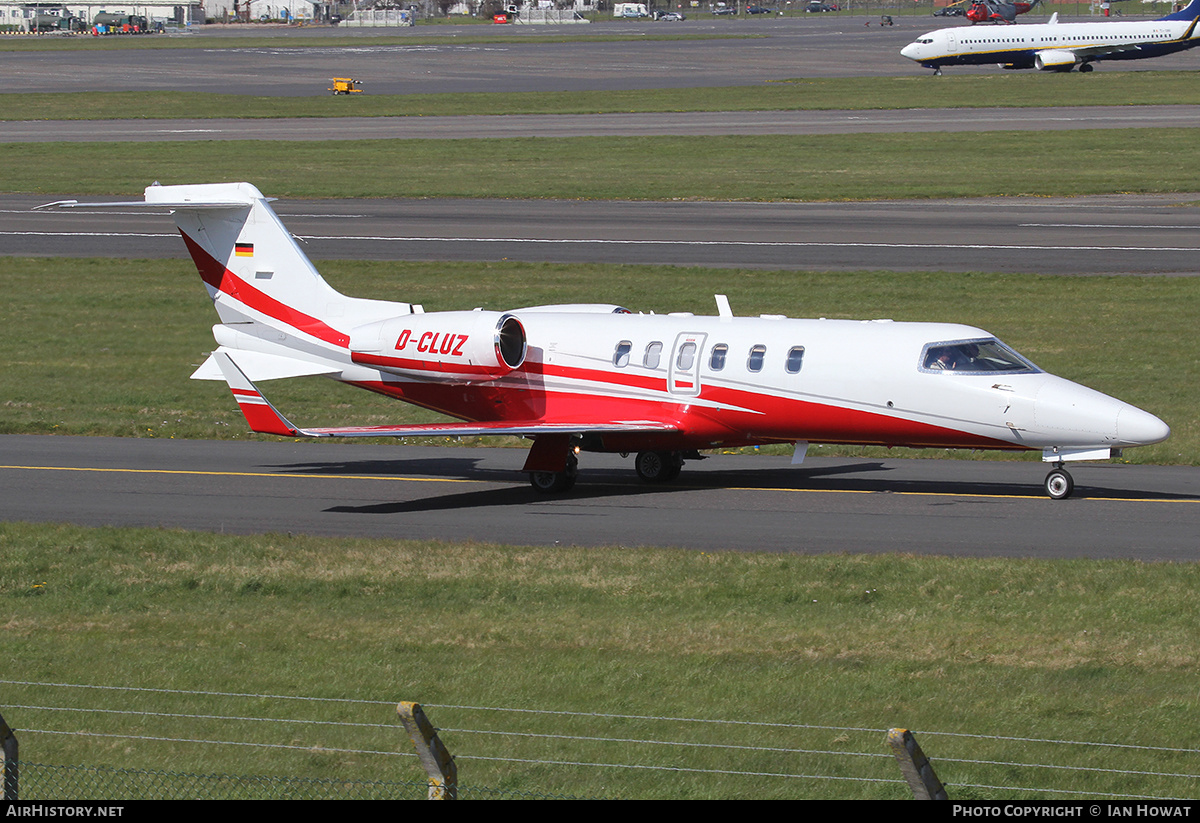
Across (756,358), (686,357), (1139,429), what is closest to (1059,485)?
(1139,429)

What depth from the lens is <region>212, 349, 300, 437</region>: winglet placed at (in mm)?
23016

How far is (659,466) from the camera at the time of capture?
25328mm

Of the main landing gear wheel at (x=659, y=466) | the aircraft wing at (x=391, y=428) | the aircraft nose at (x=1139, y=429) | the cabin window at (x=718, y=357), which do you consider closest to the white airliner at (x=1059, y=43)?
the main landing gear wheel at (x=659, y=466)

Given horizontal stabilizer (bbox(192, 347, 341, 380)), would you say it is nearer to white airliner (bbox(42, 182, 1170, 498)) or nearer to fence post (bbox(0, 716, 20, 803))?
white airliner (bbox(42, 182, 1170, 498))

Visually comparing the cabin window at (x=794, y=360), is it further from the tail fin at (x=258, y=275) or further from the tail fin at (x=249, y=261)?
the tail fin at (x=249, y=261)

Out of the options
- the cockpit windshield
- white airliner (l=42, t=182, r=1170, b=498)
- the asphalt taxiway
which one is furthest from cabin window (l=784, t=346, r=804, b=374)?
the asphalt taxiway

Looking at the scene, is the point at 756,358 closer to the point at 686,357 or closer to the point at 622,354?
the point at 686,357

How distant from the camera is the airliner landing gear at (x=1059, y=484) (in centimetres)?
2245

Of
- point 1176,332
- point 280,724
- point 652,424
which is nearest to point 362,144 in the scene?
point 1176,332

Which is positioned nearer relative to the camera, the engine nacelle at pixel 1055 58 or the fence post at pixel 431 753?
the fence post at pixel 431 753

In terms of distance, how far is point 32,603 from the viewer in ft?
58.7

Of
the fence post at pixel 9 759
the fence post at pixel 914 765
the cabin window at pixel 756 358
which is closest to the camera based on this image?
the fence post at pixel 914 765

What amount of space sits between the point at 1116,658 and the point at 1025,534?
563 centimetres

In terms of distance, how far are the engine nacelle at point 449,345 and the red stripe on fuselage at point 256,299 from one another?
1064mm
